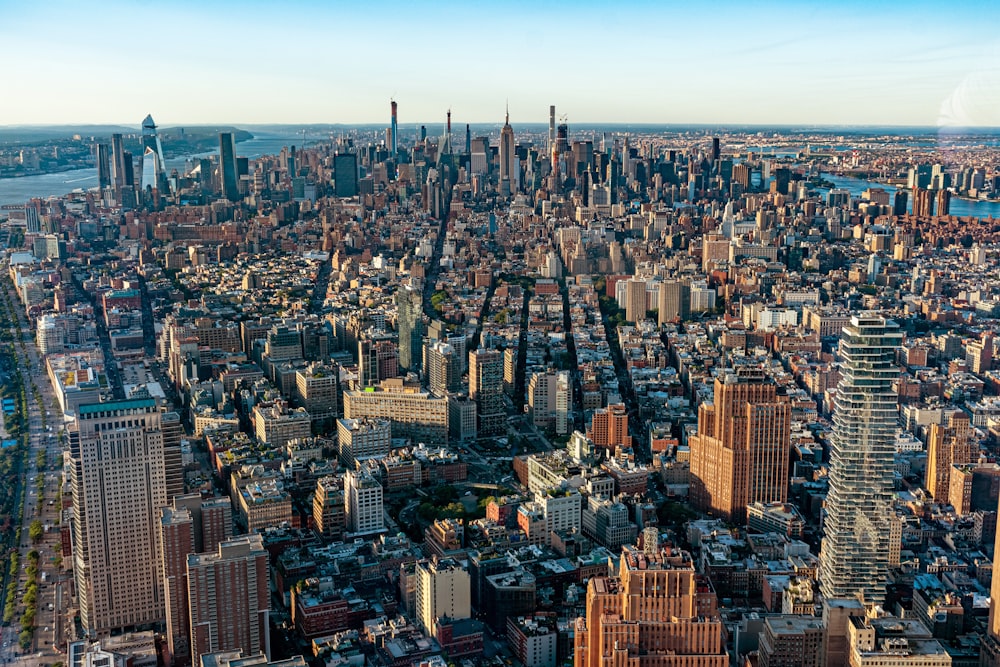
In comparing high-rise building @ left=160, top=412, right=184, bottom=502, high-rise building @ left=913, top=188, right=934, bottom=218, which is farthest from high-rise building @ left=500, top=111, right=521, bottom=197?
high-rise building @ left=160, top=412, right=184, bottom=502

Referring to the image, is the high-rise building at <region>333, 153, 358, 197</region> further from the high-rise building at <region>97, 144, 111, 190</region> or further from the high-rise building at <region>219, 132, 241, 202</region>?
the high-rise building at <region>97, 144, 111, 190</region>

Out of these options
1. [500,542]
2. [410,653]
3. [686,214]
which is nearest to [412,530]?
[500,542]

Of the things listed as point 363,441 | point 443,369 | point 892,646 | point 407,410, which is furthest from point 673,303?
point 892,646

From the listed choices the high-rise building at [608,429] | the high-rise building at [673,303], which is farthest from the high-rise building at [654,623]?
the high-rise building at [673,303]

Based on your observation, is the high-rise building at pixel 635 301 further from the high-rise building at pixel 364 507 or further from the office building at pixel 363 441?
the high-rise building at pixel 364 507

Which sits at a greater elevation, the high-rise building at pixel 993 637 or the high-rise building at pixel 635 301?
the high-rise building at pixel 635 301

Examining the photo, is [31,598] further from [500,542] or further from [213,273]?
[213,273]
